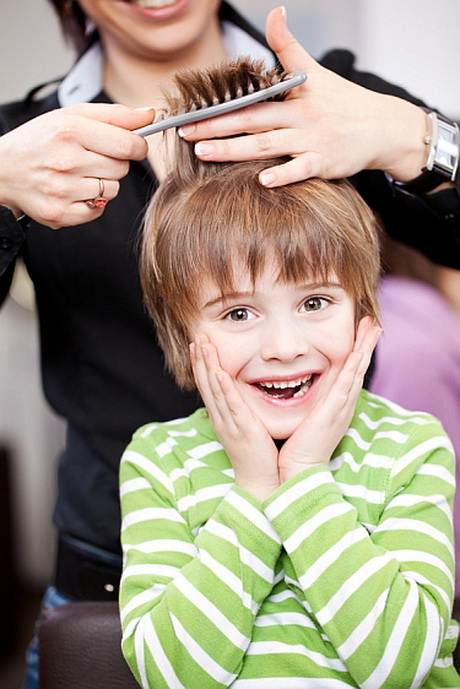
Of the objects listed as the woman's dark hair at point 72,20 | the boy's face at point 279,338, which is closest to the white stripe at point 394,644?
the boy's face at point 279,338

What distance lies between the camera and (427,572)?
811 mm

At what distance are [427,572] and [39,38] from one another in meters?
2.22

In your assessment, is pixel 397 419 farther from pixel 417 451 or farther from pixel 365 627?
pixel 365 627

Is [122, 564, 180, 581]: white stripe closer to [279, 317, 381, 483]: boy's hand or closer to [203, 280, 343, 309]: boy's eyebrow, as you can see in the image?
[279, 317, 381, 483]: boy's hand

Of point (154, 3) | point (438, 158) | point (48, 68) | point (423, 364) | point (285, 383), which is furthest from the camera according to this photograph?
point (48, 68)

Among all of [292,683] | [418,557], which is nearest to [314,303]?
[418,557]

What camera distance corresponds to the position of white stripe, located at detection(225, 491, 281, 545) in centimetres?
82

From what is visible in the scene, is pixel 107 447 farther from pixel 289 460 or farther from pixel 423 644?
pixel 423 644

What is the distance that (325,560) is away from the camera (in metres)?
0.79

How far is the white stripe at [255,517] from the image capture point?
818mm

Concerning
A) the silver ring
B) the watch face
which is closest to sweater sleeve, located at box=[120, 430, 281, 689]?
the silver ring

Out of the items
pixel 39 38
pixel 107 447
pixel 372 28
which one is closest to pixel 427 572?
pixel 107 447

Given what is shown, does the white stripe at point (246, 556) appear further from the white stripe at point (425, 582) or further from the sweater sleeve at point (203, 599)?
the white stripe at point (425, 582)

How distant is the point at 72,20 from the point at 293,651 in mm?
972
